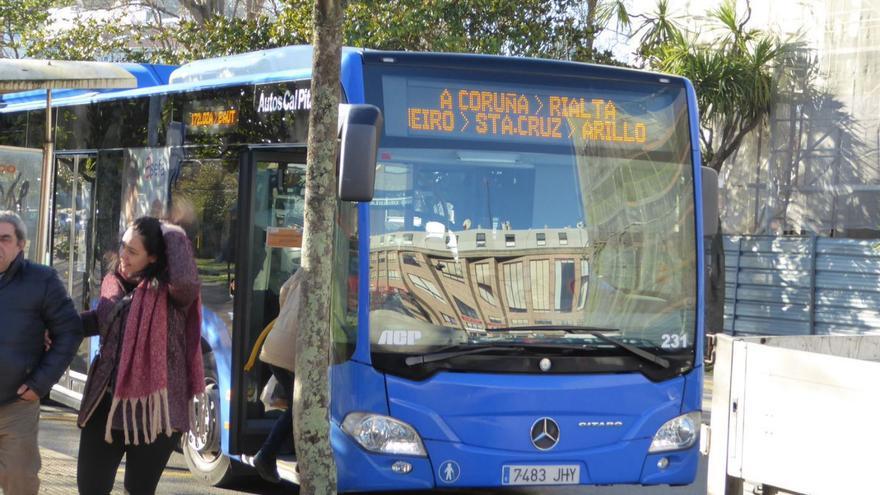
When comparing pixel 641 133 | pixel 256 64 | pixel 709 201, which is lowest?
pixel 709 201

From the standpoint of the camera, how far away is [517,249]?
6918 mm

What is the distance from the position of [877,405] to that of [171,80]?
19.7 feet

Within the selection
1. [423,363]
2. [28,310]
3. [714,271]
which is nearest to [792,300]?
[714,271]

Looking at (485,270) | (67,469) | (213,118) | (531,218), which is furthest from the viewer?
(67,469)

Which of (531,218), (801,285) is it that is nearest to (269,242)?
(531,218)

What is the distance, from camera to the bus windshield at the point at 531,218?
6801 millimetres

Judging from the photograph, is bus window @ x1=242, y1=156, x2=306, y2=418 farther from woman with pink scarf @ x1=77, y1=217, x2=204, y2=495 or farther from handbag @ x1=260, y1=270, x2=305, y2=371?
woman with pink scarf @ x1=77, y1=217, x2=204, y2=495

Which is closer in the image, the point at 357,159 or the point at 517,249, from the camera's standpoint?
the point at 357,159

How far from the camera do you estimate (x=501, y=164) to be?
700 centimetres

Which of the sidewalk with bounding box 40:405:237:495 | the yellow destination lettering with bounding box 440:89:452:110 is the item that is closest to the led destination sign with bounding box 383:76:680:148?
the yellow destination lettering with bounding box 440:89:452:110

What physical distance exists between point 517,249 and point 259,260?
1.80 metres

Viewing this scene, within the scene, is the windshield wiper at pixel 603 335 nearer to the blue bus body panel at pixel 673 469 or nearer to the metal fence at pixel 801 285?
the blue bus body panel at pixel 673 469

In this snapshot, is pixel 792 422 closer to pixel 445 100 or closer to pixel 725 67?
pixel 445 100

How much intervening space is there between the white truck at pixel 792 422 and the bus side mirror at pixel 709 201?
33.8 inches
